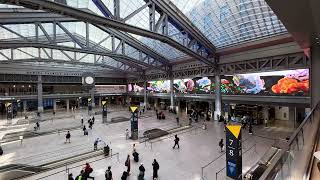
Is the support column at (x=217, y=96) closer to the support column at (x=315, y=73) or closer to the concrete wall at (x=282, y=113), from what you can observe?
the concrete wall at (x=282, y=113)

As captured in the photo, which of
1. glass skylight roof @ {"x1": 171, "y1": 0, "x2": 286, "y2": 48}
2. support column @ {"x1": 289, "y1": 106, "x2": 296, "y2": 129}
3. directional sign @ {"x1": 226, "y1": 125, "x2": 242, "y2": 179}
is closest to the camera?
directional sign @ {"x1": 226, "y1": 125, "x2": 242, "y2": 179}

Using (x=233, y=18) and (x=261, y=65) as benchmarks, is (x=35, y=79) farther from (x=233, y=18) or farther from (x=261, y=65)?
(x=261, y=65)

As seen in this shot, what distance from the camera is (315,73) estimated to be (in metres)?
11.2

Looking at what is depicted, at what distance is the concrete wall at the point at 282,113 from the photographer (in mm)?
26719

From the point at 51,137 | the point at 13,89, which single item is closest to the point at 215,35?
the point at 51,137

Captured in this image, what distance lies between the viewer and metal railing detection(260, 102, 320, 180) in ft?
7.50

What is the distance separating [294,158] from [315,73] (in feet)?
33.0

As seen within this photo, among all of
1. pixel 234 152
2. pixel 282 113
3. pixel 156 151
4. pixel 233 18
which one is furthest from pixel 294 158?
pixel 282 113

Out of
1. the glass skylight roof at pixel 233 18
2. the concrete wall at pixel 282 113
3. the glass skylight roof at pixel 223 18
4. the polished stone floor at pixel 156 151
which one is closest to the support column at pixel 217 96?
the glass skylight roof at pixel 223 18

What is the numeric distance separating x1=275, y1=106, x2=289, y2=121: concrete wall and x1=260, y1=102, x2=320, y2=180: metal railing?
23.3m

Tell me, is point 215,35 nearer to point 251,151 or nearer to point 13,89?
point 251,151

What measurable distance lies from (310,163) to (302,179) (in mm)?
1302

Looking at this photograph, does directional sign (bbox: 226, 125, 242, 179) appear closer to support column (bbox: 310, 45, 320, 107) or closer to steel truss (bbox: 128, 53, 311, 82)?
support column (bbox: 310, 45, 320, 107)

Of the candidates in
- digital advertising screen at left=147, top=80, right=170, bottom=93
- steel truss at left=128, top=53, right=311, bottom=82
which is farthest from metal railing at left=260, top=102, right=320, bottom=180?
digital advertising screen at left=147, top=80, right=170, bottom=93
